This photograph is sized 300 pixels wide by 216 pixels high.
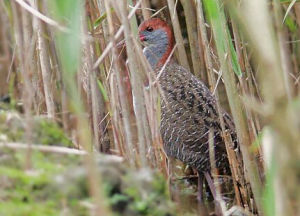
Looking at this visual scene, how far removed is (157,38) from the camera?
5.72m

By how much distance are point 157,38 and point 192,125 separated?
3.50 feet

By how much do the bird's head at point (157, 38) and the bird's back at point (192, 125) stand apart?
55 centimetres

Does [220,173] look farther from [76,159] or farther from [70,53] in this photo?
[70,53]

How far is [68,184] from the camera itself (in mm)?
2066

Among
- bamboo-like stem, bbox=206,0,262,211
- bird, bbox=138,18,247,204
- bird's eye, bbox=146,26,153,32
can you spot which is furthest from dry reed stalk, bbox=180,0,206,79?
bamboo-like stem, bbox=206,0,262,211

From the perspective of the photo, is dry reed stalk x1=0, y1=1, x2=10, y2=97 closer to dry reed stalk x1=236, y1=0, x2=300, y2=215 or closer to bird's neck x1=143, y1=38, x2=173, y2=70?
bird's neck x1=143, y1=38, x2=173, y2=70

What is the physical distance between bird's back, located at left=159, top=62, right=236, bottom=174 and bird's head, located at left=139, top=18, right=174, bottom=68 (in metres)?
0.55

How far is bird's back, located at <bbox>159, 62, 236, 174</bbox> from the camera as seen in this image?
4934mm

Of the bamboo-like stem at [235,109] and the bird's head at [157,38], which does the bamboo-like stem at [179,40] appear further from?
the bamboo-like stem at [235,109]

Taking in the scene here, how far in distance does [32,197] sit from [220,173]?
124 inches

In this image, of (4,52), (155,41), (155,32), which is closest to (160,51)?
(155,41)

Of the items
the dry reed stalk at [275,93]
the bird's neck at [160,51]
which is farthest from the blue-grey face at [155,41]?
the dry reed stalk at [275,93]

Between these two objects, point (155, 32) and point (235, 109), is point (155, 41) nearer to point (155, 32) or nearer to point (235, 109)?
point (155, 32)

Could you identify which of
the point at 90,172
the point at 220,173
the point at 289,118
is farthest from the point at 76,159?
the point at 220,173
